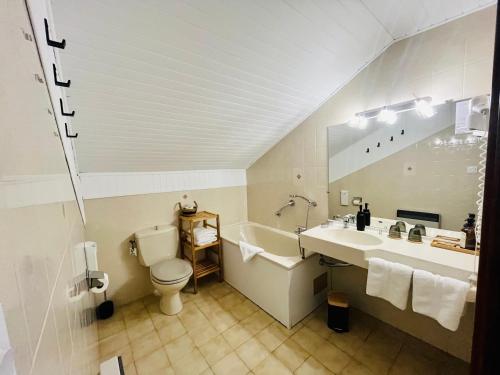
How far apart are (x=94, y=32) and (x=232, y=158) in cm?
182

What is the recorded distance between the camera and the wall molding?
6.69ft

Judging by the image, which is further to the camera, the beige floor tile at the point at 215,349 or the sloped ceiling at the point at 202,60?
the beige floor tile at the point at 215,349

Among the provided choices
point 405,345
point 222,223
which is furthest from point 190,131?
point 405,345

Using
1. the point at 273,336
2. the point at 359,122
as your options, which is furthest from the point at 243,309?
the point at 359,122

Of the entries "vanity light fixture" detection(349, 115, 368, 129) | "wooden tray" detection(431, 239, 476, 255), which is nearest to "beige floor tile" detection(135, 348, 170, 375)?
"wooden tray" detection(431, 239, 476, 255)

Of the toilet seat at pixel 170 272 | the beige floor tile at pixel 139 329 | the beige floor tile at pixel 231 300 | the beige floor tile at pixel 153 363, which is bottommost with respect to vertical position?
the beige floor tile at pixel 153 363

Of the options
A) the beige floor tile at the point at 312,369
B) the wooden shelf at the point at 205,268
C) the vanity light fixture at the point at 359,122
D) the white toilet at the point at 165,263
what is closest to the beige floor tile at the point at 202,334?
the white toilet at the point at 165,263

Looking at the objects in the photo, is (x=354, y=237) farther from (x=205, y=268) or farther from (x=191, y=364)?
(x=205, y=268)

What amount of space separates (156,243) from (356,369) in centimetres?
203

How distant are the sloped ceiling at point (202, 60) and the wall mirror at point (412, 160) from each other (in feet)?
1.76

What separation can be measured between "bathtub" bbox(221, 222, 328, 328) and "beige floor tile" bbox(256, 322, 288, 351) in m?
0.07

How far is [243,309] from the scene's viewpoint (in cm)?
211

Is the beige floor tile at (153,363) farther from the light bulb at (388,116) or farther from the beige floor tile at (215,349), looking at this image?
the light bulb at (388,116)

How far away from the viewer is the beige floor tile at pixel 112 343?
1662mm
